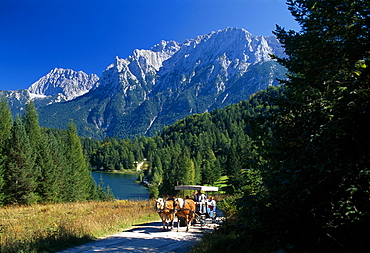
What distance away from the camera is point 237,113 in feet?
591

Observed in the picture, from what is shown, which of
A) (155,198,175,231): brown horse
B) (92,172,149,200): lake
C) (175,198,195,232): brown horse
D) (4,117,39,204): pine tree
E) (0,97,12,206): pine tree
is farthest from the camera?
(92,172,149,200): lake

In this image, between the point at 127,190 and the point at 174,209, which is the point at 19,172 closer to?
the point at 174,209

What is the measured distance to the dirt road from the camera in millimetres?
9336

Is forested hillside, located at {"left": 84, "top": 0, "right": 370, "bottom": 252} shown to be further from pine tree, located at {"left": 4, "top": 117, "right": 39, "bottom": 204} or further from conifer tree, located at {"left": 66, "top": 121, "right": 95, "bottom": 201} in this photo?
conifer tree, located at {"left": 66, "top": 121, "right": 95, "bottom": 201}

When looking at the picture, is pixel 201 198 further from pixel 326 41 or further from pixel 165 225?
pixel 326 41

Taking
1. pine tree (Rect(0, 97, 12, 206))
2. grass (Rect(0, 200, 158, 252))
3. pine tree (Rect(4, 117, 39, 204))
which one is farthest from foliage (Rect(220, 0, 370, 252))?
pine tree (Rect(4, 117, 39, 204))

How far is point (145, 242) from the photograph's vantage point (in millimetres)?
10445

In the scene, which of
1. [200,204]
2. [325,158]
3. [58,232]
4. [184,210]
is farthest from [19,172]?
[325,158]

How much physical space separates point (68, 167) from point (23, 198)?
15.6 m

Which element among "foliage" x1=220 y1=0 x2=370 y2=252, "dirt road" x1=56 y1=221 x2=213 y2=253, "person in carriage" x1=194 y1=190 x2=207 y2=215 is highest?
"foliage" x1=220 y1=0 x2=370 y2=252

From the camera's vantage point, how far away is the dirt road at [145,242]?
9336 millimetres

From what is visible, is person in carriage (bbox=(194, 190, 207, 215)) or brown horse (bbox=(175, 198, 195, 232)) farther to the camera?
person in carriage (bbox=(194, 190, 207, 215))

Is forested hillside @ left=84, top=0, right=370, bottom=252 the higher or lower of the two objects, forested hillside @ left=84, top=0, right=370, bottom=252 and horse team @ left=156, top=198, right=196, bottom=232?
the higher

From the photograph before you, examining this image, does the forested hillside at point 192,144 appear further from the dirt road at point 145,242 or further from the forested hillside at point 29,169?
the dirt road at point 145,242
